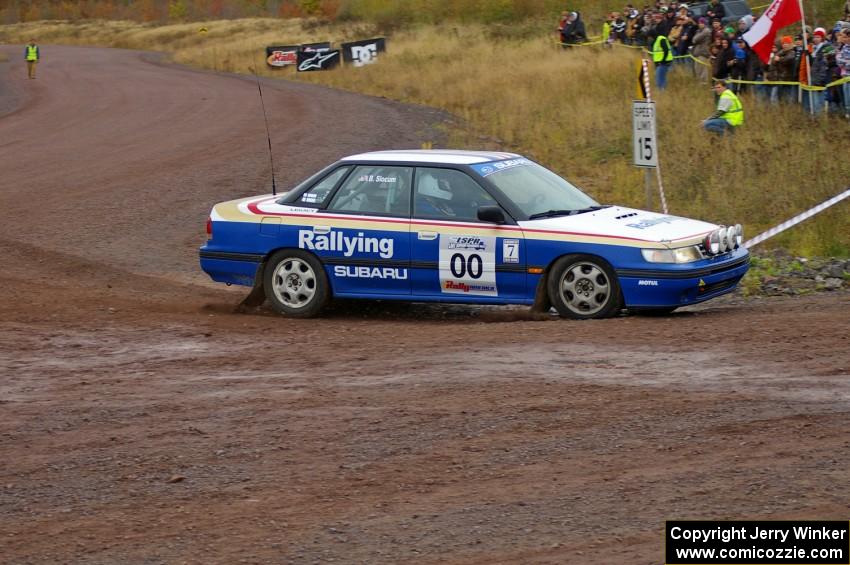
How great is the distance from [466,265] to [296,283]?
164 cm

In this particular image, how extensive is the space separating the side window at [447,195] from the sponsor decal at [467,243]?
18 centimetres

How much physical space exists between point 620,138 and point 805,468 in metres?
16.1

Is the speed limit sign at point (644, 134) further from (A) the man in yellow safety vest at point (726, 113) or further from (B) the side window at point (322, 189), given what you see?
(A) the man in yellow safety vest at point (726, 113)

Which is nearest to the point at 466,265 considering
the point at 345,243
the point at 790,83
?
the point at 345,243

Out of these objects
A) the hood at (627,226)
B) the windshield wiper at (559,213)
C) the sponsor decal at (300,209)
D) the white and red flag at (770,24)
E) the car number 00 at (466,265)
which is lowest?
the car number 00 at (466,265)

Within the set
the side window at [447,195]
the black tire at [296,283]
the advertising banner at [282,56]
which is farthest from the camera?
the advertising banner at [282,56]

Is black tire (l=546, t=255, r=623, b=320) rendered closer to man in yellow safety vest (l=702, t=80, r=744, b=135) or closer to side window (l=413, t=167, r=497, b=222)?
side window (l=413, t=167, r=497, b=222)

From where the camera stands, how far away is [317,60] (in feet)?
139

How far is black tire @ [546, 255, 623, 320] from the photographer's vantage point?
9.66 metres

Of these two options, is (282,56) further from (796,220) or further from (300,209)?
(300,209)

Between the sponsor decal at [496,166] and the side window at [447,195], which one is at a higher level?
the sponsor decal at [496,166]

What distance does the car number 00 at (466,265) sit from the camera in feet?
32.8

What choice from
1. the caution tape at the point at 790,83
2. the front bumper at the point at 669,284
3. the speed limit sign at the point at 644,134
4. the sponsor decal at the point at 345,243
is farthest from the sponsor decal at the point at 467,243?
the caution tape at the point at 790,83

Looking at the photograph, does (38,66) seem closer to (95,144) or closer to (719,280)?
(95,144)
